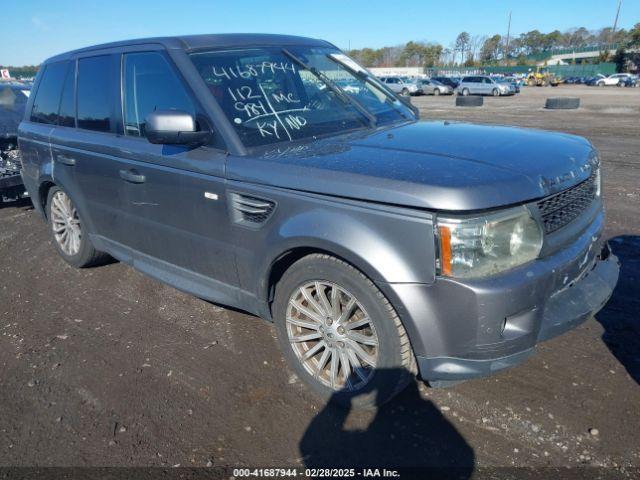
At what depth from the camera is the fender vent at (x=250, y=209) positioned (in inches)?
109

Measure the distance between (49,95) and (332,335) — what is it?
3.73 metres

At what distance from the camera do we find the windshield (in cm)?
310

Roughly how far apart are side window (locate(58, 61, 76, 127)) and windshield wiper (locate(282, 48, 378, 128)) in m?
1.96

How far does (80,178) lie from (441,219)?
3.23 meters

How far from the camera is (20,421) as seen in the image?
285 centimetres

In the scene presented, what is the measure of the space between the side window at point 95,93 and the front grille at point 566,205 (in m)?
3.10

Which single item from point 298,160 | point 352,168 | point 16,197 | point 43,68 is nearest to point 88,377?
point 298,160

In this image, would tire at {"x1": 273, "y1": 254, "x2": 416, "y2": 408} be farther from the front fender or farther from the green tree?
the green tree

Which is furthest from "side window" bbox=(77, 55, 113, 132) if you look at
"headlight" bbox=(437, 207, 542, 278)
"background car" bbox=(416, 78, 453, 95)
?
"background car" bbox=(416, 78, 453, 95)

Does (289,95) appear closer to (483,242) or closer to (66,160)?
(483,242)

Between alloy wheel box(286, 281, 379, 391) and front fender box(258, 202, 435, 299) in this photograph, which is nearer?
front fender box(258, 202, 435, 299)

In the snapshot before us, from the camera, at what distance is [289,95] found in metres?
3.36

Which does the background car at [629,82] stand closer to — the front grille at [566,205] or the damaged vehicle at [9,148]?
the damaged vehicle at [9,148]

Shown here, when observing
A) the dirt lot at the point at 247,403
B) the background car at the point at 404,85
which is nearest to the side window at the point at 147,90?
the dirt lot at the point at 247,403
